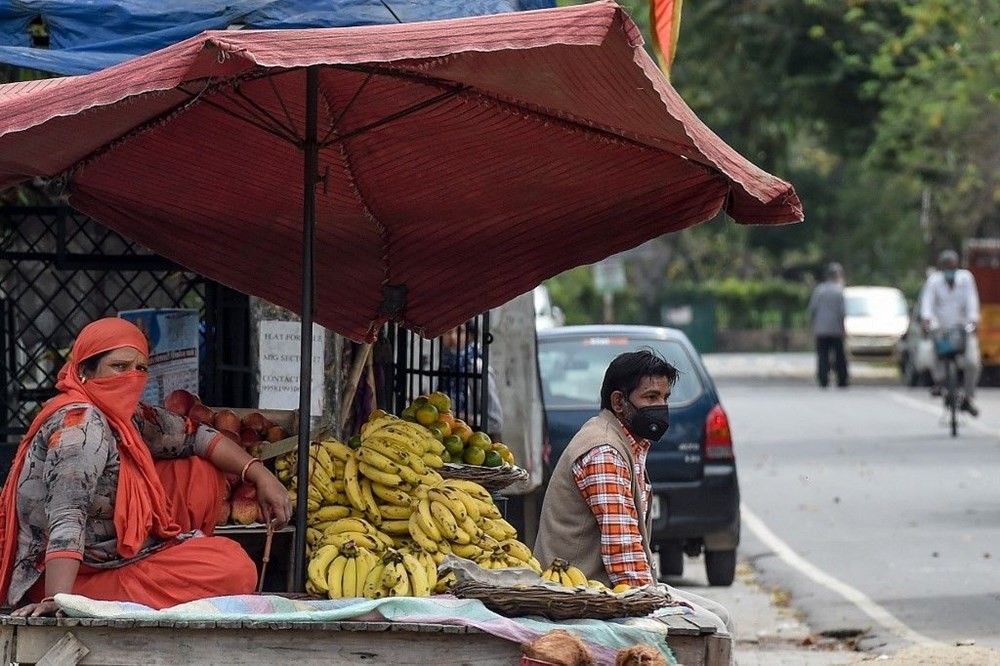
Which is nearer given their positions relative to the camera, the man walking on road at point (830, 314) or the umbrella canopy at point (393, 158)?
the umbrella canopy at point (393, 158)

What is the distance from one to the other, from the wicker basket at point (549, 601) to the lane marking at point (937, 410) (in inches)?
703

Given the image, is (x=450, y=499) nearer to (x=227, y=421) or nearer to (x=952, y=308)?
(x=227, y=421)

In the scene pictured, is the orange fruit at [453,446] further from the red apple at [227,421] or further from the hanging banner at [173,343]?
the hanging banner at [173,343]

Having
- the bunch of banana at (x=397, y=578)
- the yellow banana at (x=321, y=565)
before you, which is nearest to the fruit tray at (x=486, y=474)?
the yellow banana at (x=321, y=565)

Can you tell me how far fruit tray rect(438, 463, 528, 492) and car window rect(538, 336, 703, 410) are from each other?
4945 mm

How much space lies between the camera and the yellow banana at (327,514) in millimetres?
6344

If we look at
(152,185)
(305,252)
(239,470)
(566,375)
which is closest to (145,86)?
(305,252)

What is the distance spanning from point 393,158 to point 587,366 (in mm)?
6048

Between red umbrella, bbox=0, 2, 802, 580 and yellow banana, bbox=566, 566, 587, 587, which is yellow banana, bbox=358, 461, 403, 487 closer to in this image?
red umbrella, bbox=0, 2, 802, 580

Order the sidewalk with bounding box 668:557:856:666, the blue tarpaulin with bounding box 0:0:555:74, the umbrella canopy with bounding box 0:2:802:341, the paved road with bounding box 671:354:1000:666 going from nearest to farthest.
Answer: the umbrella canopy with bounding box 0:2:802:341, the blue tarpaulin with bounding box 0:0:555:74, the sidewalk with bounding box 668:557:856:666, the paved road with bounding box 671:354:1000:666

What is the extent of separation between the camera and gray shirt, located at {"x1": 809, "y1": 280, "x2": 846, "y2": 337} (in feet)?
104

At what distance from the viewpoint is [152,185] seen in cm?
695

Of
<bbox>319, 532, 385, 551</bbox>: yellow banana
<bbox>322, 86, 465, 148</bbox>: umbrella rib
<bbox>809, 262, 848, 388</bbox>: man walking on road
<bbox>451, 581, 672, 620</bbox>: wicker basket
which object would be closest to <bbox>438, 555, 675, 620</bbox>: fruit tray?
<bbox>451, 581, 672, 620</bbox>: wicker basket

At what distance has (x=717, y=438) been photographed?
39.0 ft
